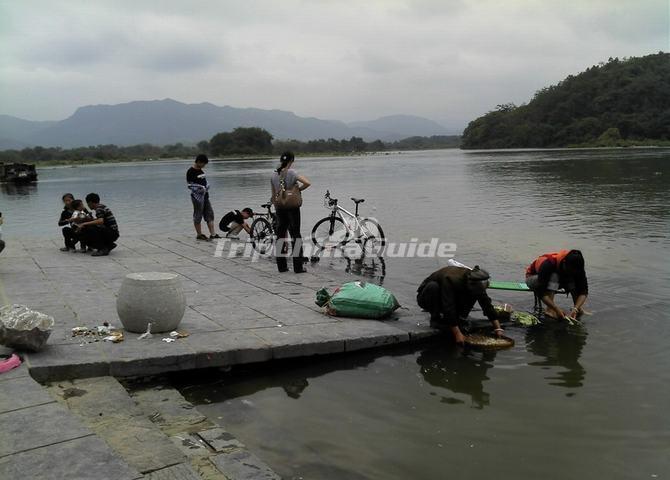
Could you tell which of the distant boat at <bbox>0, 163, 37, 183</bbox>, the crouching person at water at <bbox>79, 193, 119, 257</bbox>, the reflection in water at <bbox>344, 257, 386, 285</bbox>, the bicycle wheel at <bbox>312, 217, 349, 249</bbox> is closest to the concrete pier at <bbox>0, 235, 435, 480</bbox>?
the reflection in water at <bbox>344, 257, 386, 285</bbox>

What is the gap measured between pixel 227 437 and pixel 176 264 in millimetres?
6353

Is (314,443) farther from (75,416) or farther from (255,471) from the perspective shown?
(75,416)

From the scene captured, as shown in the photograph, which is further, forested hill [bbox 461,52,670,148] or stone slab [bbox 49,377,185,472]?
forested hill [bbox 461,52,670,148]

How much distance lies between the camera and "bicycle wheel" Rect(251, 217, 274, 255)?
37.9 ft

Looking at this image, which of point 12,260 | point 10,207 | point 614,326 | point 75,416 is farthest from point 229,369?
point 10,207

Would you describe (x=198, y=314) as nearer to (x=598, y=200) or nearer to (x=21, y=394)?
(x=21, y=394)

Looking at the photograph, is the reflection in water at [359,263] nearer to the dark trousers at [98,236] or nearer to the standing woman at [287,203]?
the standing woman at [287,203]

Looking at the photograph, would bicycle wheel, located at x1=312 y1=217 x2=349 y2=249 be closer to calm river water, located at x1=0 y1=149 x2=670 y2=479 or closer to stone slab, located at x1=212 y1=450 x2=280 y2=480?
calm river water, located at x1=0 y1=149 x2=670 y2=479

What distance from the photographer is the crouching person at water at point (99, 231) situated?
34.9 feet

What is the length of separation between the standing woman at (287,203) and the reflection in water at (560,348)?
394 cm

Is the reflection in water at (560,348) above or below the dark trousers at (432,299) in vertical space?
below

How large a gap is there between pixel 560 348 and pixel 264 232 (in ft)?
23.0

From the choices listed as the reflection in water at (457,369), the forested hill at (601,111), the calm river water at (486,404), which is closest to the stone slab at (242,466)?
the calm river water at (486,404)

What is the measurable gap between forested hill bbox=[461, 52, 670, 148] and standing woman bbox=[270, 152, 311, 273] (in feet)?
321
